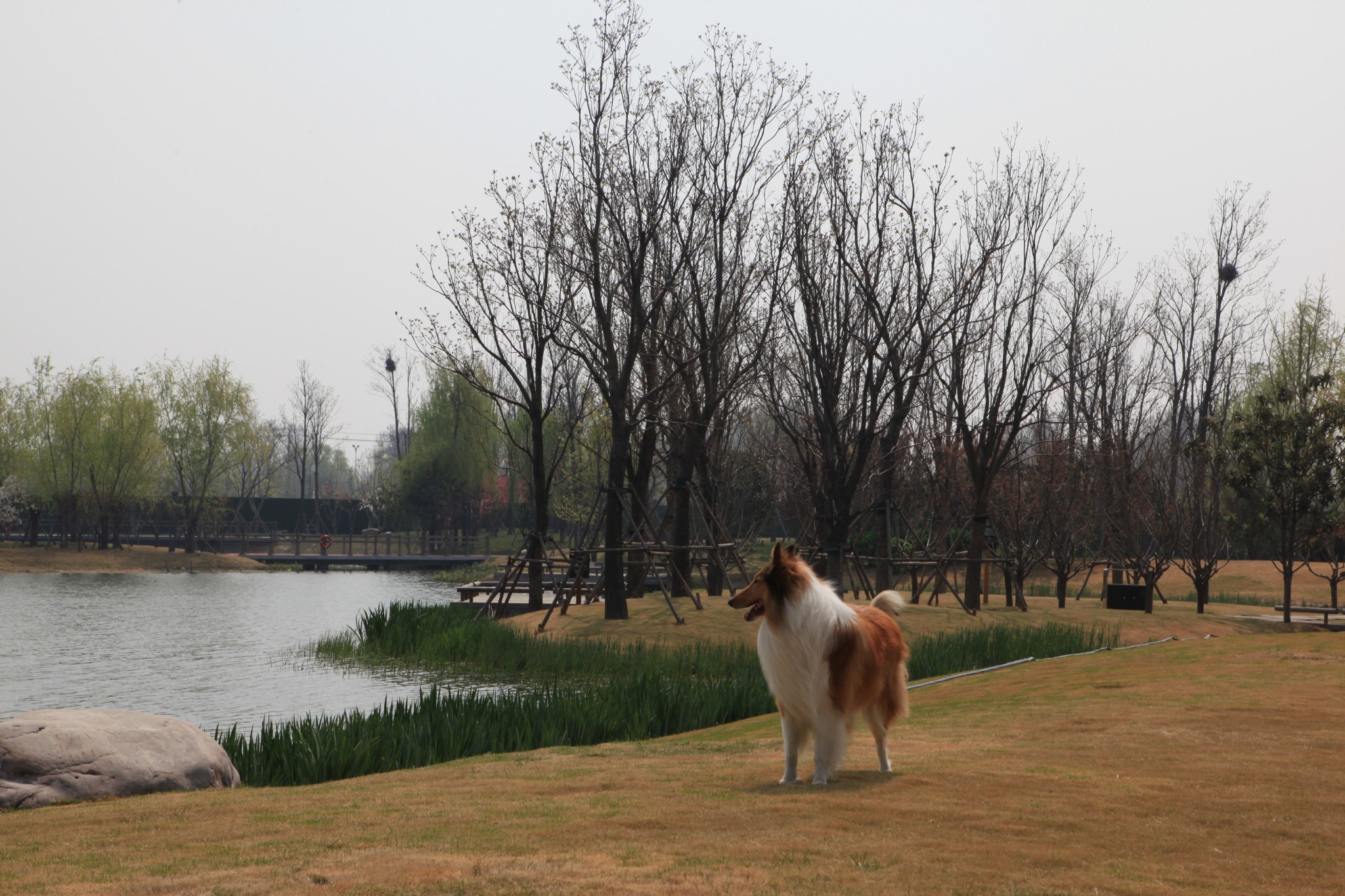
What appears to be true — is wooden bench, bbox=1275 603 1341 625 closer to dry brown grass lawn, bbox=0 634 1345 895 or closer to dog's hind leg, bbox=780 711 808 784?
→ dry brown grass lawn, bbox=0 634 1345 895

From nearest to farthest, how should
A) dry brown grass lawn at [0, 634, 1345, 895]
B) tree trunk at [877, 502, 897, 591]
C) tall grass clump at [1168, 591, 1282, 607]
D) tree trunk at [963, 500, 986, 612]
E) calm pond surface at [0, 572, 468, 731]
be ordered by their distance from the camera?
dry brown grass lawn at [0, 634, 1345, 895] → calm pond surface at [0, 572, 468, 731] → tree trunk at [877, 502, 897, 591] → tree trunk at [963, 500, 986, 612] → tall grass clump at [1168, 591, 1282, 607]

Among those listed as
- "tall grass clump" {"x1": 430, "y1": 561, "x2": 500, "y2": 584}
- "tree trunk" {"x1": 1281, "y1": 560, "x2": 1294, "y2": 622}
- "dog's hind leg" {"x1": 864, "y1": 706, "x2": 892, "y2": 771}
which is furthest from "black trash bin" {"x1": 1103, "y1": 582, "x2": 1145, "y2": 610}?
"tall grass clump" {"x1": 430, "y1": 561, "x2": 500, "y2": 584}

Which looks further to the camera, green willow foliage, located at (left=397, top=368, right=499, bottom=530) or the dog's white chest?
green willow foliage, located at (left=397, top=368, right=499, bottom=530)

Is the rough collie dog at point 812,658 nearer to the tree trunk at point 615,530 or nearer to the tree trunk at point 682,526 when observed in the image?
the tree trunk at point 615,530

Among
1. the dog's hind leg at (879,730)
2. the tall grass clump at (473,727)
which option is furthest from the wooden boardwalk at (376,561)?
the dog's hind leg at (879,730)

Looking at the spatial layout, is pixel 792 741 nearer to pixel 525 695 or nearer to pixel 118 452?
pixel 525 695

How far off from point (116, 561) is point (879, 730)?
172 ft

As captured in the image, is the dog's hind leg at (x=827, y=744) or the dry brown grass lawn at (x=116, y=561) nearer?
the dog's hind leg at (x=827, y=744)

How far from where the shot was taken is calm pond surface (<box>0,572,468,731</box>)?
1519cm

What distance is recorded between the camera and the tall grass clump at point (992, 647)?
15.1 m

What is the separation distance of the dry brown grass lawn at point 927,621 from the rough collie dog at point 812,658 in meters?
12.6

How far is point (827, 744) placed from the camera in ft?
21.4

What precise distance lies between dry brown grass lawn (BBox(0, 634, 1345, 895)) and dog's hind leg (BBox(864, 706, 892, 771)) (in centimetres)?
16

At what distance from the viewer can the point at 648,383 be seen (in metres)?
25.7
